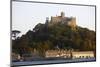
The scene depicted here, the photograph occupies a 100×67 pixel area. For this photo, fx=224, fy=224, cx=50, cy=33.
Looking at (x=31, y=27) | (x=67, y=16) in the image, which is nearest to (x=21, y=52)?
(x=31, y=27)

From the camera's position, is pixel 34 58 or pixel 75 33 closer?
pixel 34 58

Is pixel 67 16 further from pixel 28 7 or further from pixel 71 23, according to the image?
pixel 28 7

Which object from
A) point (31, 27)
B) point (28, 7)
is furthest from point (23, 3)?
point (31, 27)

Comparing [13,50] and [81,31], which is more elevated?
[81,31]

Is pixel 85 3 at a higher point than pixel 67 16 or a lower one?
higher

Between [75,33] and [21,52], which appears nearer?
[21,52]

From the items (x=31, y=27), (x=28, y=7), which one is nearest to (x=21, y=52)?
(x=31, y=27)

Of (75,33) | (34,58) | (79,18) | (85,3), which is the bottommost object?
(34,58)

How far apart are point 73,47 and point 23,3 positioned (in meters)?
0.78

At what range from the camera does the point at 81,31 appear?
2.69 meters

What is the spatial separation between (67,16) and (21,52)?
68 cm

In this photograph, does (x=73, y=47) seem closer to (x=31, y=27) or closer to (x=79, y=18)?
(x=79, y=18)

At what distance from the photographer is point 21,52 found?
2.40 meters

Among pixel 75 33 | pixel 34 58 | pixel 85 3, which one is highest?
A: pixel 85 3
